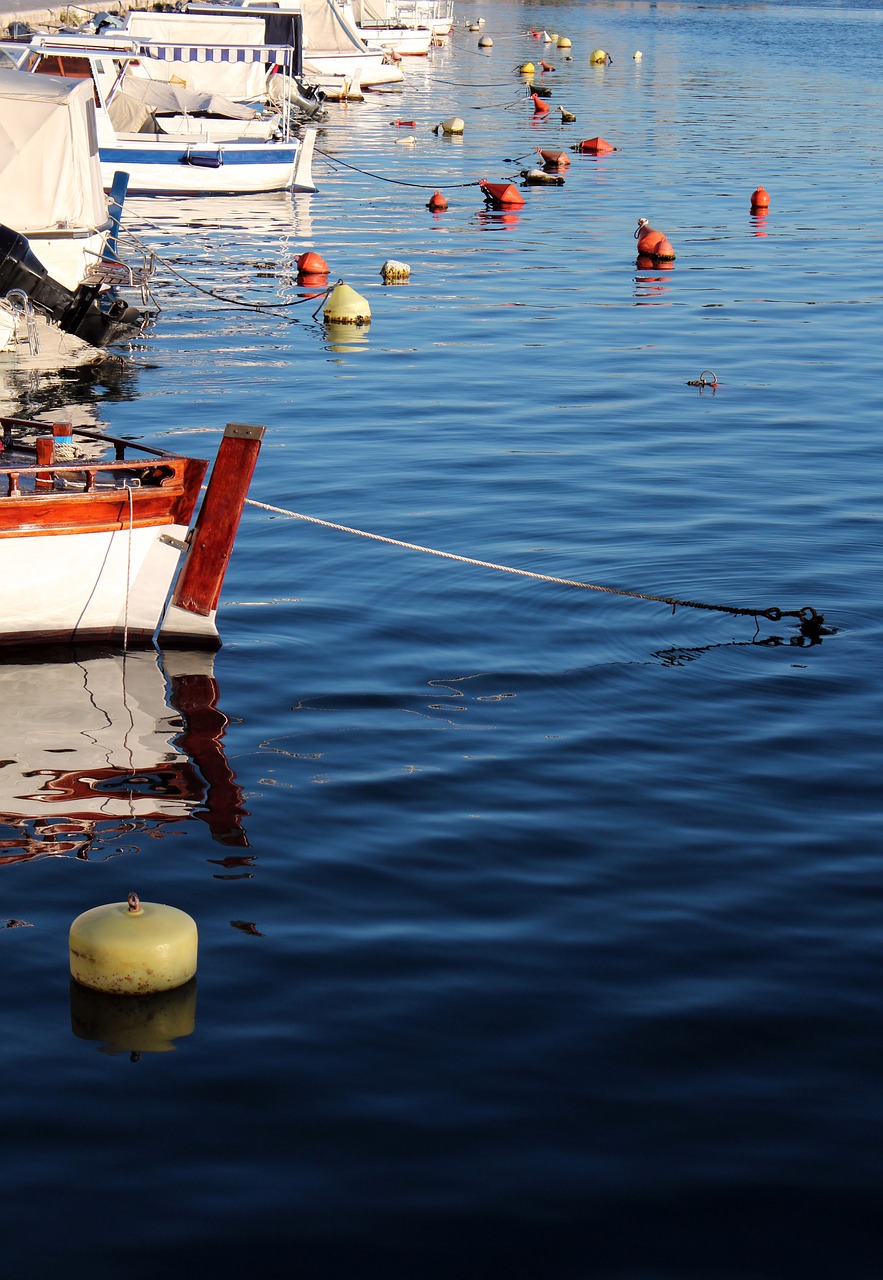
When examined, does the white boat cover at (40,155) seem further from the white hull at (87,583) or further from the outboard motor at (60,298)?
the white hull at (87,583)

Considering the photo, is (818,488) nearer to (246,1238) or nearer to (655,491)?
(655,491)

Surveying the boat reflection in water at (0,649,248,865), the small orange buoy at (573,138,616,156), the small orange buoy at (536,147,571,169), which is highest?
the small orange buoy at (573,138,616,156)

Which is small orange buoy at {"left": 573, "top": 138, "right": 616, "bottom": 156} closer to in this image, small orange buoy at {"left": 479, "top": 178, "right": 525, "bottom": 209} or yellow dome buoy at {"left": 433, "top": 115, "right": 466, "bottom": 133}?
yellow dome buoy at {"left": 433, "top": 115, "right": 466, "bottom": 133}

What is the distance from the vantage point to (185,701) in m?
11.0

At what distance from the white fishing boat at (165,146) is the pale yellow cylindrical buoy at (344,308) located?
45.8 feet

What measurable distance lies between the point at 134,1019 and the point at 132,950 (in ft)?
1.03

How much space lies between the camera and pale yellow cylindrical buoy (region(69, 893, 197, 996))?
6980 millimetres

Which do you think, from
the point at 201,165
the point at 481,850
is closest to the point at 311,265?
the point at 201,165

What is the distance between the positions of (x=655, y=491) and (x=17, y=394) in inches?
383

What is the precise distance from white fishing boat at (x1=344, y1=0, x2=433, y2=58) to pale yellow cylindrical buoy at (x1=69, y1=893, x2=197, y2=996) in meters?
85.5

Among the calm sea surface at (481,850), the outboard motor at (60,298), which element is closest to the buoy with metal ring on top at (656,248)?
Answer: the calm sea surface at (481,850)

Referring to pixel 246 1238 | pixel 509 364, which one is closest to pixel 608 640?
pixel 246 1238

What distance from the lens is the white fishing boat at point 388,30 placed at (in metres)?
87.6

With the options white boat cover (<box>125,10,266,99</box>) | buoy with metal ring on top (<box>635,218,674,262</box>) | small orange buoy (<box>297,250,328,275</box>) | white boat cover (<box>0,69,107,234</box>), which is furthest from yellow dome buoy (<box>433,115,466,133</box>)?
white boat cover (<box>0,69,107,234</box>)
